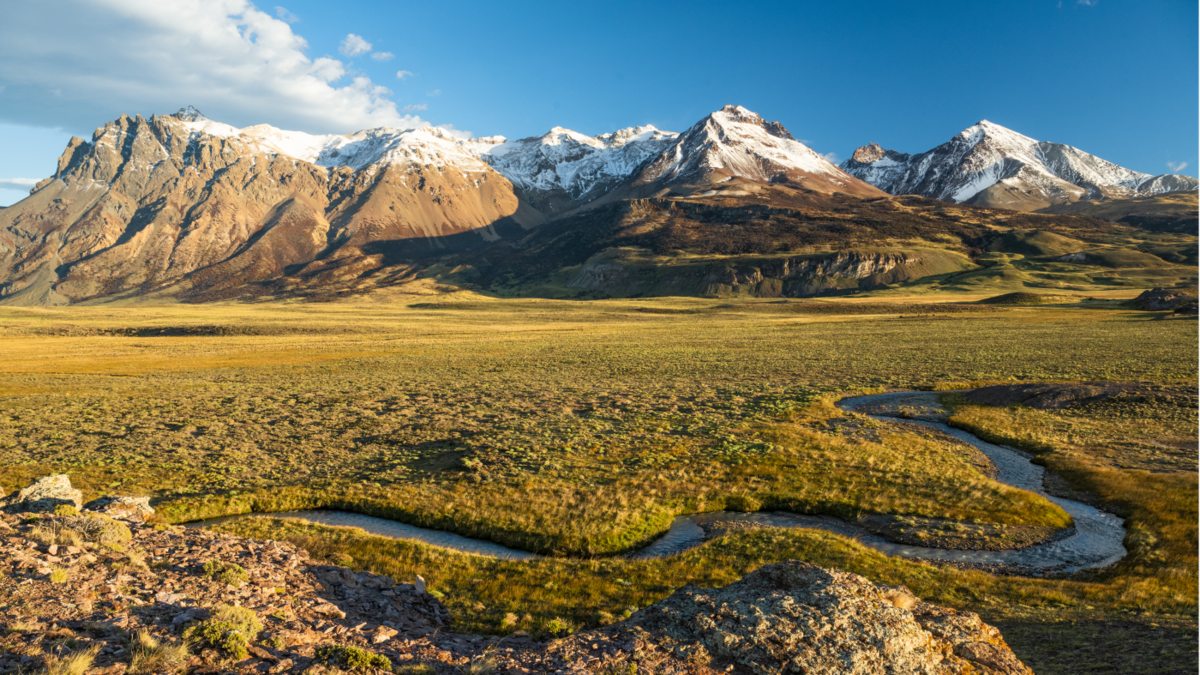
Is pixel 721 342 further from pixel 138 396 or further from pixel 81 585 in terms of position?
pixel 81 585

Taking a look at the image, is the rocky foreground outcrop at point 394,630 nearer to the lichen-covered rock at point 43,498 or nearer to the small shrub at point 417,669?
the small shrub at point 417,669

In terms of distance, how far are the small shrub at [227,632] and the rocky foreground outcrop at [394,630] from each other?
0.03 metres

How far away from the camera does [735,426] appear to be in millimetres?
36219

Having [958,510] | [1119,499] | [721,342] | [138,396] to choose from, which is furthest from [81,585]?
[721,342]

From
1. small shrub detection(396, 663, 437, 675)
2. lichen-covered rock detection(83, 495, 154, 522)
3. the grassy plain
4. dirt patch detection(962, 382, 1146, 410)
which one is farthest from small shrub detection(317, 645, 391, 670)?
dirt patch detection(962, 382, 1146, 410)

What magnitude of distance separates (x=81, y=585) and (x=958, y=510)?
2701 centimetres

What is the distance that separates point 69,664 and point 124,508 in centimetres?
1185

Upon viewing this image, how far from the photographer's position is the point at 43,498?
16469mm

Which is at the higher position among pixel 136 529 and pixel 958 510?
pixel 136 529

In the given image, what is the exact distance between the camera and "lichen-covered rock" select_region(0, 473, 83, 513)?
15492mm

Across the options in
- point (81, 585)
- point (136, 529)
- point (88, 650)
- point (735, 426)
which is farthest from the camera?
point (735, 426)

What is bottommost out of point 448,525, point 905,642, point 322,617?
point 448,525

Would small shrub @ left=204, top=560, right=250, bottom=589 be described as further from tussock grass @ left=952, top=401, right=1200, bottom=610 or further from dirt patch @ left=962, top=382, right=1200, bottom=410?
dirt patch @ left=962, top=382, right=1200, bottom=410

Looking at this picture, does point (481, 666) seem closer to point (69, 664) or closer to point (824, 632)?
point (69, 664)
